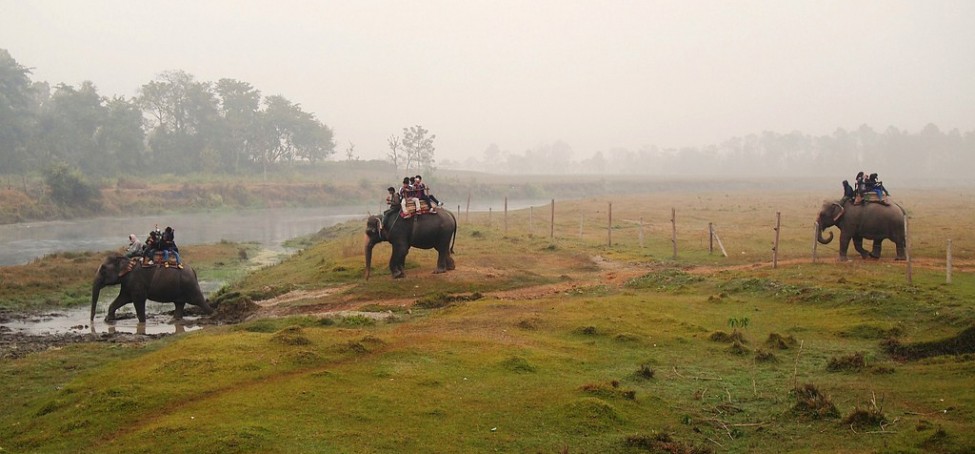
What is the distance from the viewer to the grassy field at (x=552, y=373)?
28.8 ft

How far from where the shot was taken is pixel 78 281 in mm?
25984

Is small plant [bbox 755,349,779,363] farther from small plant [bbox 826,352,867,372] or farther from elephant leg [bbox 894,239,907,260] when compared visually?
elephant leg [bbox 894,239,907,260]

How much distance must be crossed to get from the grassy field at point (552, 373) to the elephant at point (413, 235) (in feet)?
5.22

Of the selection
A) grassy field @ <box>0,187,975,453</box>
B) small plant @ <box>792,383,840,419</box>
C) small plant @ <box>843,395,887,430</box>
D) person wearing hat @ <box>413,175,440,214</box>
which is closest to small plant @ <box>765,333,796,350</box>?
grassy field @ <box>0,187,975,453</box>

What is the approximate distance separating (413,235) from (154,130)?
3518 inches

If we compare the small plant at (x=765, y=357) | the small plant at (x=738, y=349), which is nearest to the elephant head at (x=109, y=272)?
the small plant at (x=738, y=349)

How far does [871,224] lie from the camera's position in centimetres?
2219

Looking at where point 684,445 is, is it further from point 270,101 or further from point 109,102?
point 270,101

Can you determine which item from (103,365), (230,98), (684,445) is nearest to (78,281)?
(103,365)

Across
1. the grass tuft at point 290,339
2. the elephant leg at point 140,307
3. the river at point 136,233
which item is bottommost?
the river at point 136,233

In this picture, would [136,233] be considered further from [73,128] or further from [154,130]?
[154,130]

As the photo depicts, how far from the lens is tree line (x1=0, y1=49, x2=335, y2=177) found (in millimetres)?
77750

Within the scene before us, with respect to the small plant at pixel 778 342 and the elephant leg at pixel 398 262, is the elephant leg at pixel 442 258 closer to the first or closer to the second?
the elephant leg at pixel 398 262

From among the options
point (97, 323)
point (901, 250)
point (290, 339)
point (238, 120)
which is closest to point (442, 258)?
point (97, 323)
